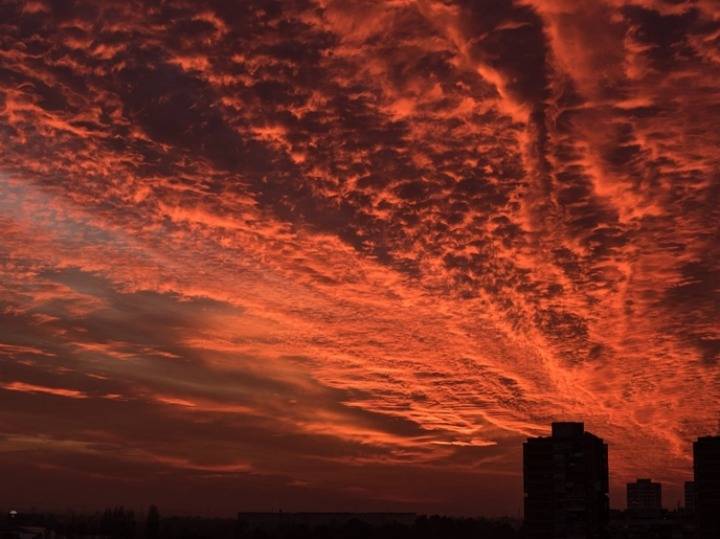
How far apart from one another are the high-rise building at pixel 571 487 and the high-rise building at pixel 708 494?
46794 mm

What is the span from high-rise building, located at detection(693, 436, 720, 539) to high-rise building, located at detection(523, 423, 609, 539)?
4679cm

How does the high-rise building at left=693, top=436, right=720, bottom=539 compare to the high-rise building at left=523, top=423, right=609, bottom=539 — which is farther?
the high-rise building at left=693, top=436, right=720, bottom=539

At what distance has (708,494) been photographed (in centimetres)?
19550

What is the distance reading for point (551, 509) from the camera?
15900cm

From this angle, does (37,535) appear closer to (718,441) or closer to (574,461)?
(574,461)

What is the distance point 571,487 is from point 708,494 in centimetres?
6181

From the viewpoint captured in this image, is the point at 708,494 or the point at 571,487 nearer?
the point at 571,487

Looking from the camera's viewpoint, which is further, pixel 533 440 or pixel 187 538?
pixel 187 538

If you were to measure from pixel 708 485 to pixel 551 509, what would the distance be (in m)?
54.3

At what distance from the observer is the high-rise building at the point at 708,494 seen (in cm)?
19338

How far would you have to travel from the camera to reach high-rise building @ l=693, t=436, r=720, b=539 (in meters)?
193

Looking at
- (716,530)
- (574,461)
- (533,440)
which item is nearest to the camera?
(574,461)

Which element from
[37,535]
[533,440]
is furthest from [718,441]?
[37,535]

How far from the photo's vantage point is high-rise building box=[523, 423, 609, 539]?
14938 centimetres
